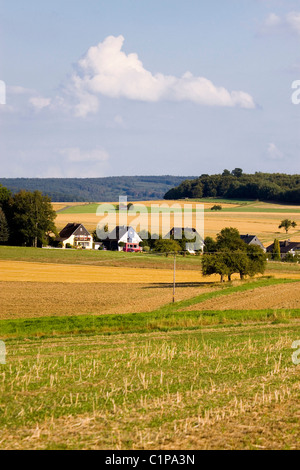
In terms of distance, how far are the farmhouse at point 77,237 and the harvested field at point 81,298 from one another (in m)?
45.9

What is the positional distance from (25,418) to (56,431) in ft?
3.61

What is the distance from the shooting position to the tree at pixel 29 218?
9469 cm

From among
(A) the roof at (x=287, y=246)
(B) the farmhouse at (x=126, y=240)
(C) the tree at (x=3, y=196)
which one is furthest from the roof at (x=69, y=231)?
(A) the roof at (x=287, y=246)

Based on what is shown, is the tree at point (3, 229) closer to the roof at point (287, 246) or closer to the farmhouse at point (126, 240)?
the farmhouse at point (126, 240)

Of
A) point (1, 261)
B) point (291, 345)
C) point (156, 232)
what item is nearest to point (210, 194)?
point (156, 232)

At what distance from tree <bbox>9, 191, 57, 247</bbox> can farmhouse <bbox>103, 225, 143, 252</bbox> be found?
12.3 metres

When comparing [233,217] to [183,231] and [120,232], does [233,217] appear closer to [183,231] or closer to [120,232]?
[183,231]

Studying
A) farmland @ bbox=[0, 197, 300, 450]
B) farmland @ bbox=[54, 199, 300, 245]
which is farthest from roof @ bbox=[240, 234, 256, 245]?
farmland @ bbox=[0, 197, 300, 450]

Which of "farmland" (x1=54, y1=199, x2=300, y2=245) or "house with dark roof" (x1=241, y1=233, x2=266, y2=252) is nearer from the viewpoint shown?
"house with dark roof" (x1=241, y1=233, x2=266, y2=252)

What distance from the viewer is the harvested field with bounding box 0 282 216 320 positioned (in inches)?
1624

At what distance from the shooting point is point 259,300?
45.1 m

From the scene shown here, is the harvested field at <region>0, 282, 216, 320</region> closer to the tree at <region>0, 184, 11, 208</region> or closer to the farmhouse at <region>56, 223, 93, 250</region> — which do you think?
the tree at <region>0, 184, 11, 208</region>

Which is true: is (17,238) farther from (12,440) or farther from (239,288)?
(12,440)

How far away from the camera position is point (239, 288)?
53219 millimetres
